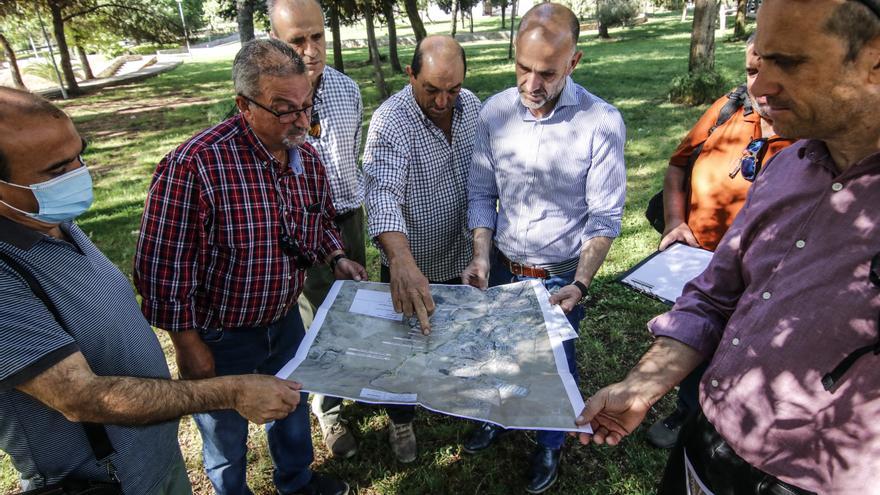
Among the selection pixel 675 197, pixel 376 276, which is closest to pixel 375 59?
pixel 376 276

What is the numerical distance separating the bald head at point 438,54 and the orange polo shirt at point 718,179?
1.40 m

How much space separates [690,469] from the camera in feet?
5.46

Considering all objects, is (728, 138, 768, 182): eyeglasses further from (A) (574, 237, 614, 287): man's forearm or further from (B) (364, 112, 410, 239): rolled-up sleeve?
(B) (364, 112, 410, 239): rolled-up sleeve

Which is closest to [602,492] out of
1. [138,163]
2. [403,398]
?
[403,398]

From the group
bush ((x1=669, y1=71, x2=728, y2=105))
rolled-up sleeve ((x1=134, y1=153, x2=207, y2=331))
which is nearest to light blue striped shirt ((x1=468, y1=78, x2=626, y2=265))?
rolled-up sleeve ((x1=134, y1=153, x2=207, y2=331))

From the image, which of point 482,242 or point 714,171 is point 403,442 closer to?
point 482,242

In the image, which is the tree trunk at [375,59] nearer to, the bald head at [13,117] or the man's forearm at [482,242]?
the man's forearm at [482,242]

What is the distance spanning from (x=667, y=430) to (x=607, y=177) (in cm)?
177

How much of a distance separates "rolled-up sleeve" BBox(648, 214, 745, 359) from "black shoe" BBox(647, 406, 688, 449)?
1.71 meters

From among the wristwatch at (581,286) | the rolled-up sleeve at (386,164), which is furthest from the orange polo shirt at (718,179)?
the rolled-up sleeve at (386,164)

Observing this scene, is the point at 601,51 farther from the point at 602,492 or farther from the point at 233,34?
the point at 233,34

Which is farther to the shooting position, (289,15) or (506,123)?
(289,15)

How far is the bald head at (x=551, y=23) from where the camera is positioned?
7.32 feet

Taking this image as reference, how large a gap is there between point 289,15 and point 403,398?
8.40 ft
